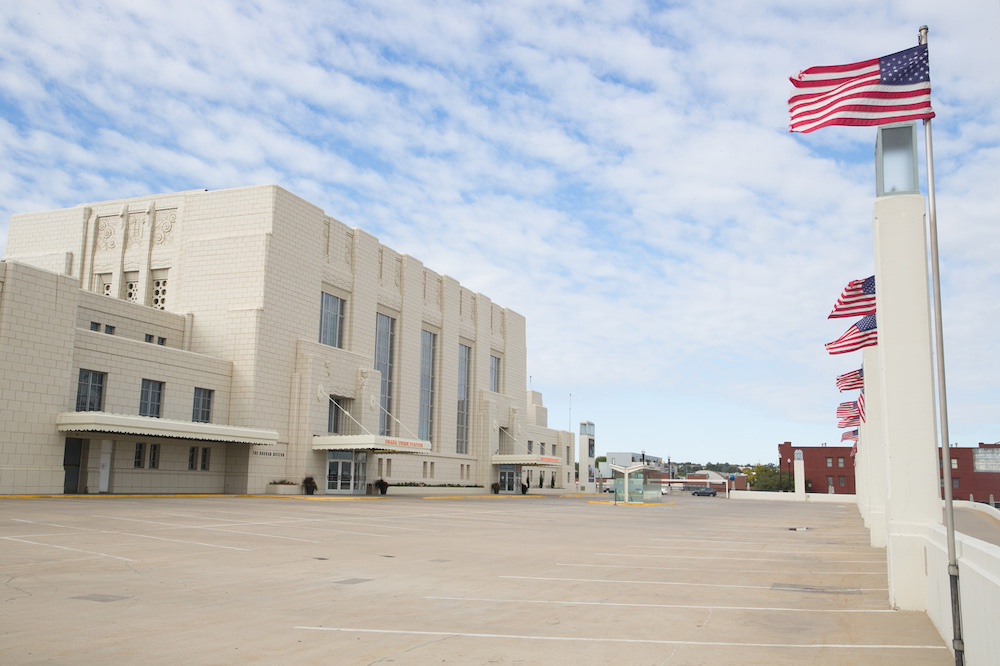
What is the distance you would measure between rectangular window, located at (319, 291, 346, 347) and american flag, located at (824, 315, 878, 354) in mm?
40147

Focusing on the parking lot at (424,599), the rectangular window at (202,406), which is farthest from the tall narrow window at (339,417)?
the parking lot at (424,599)

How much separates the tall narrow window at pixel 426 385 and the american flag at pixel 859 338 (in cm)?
4907

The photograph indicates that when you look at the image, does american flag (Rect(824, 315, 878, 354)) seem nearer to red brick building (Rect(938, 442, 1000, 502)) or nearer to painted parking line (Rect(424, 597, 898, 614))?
painted parking line (Rect(424, 597, 898, 614))

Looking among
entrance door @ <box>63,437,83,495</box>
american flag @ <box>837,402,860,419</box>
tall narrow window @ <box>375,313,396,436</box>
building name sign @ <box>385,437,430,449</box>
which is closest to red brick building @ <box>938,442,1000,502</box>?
american flag @ <box>837,402,860,419</box>

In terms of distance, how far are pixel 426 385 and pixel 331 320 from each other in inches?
580

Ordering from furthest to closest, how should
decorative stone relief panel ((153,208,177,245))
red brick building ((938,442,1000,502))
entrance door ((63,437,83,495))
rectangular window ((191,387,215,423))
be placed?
red brick building ((938,442,1000,502)), decorative stone relief panel ((153,208,177,245)), rectangular window ((191,387,215,423)), entrance door ((63,437,83,495))

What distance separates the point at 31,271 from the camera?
37.6 metres

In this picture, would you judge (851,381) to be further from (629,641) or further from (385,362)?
(385,362)

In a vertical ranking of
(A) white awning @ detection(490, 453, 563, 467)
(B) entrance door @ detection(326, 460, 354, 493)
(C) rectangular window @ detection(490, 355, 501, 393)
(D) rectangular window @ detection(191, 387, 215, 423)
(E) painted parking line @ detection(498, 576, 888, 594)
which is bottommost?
(E) painted parking line @ detection(498, 576, 888, 594)

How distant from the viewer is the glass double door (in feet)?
178

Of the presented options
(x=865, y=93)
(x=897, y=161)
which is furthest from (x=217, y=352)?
(x=865, y=93)

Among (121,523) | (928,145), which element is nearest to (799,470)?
(121,523)

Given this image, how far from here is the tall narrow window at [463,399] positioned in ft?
255

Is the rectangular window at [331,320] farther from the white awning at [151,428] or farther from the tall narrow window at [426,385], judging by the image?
the white awning at [151,428]
